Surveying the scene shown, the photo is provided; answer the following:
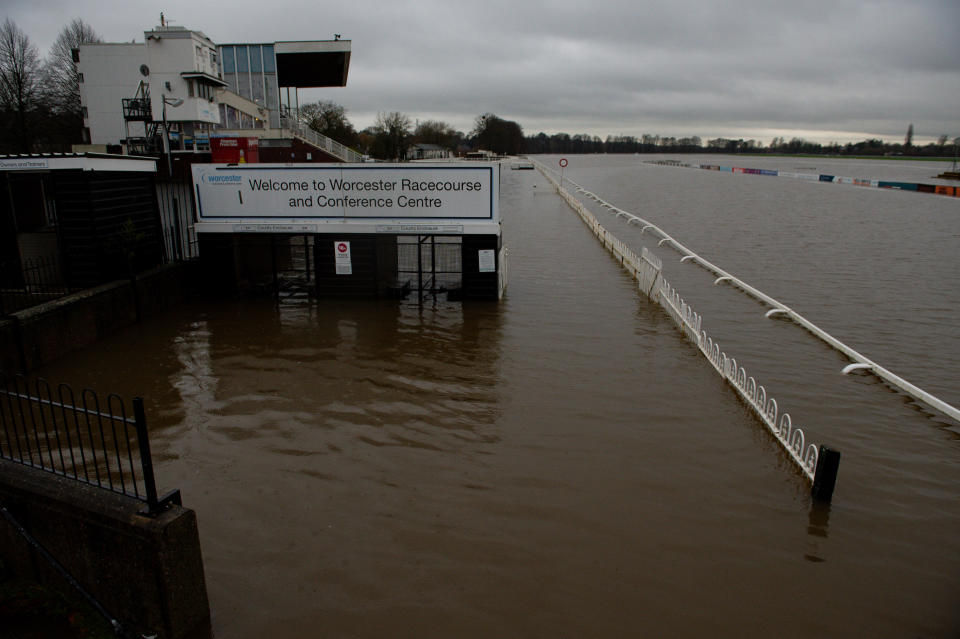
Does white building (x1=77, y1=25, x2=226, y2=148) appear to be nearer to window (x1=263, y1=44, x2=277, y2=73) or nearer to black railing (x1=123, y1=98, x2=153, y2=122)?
black railing (x1=123, y1=98, x2=153, y2=122)

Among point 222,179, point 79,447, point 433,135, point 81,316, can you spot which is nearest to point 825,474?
point 79,447

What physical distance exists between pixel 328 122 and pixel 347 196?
61381 millimetres

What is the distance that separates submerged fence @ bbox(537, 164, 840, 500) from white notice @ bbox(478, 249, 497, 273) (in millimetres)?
4723

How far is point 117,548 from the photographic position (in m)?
5.15

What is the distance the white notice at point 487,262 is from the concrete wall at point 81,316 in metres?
7.95

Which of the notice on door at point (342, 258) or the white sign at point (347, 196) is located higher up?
the white sign at point (347, 196)

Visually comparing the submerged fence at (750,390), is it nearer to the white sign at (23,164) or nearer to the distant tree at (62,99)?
the white sign at (23,164)

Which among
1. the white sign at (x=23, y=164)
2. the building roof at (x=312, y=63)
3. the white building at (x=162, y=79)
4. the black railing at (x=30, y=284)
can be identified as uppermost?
the building roof at (x=312, y=63)

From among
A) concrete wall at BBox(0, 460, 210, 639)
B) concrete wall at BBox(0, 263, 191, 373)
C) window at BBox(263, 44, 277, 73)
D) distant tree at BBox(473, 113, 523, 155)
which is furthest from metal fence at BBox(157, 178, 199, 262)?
distant tree at BBox(473, 113, 523, 155)

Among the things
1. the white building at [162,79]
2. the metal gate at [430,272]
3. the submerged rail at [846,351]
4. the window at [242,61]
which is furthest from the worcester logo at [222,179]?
the window at [242,61]

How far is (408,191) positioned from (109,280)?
718 cm

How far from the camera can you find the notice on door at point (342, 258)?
16438mm

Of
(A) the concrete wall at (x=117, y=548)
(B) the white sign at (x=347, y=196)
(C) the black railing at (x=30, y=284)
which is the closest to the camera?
(A) the concrete wall at (x=117, y=548)

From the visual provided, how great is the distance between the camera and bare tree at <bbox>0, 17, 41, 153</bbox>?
152 ft
